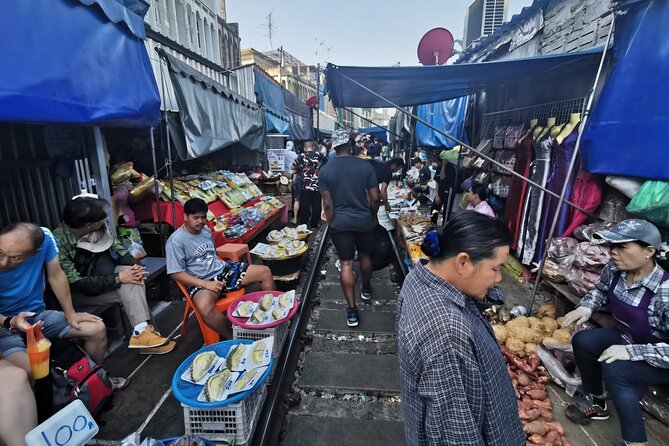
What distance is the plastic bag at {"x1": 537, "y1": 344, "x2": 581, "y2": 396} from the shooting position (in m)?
2.94

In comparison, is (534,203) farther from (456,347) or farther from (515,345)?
(456,347)

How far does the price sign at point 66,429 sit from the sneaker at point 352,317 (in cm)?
275

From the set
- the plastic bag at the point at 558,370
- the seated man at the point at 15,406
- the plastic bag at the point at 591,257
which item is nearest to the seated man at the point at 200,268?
the seated man at the point at 15,406

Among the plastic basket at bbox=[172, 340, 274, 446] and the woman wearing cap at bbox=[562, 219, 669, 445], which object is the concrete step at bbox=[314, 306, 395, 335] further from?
the woman wearing cap at bbox=[562, 219, 669, 445]

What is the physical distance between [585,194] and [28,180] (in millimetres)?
6258

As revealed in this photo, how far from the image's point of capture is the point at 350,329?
4184mm

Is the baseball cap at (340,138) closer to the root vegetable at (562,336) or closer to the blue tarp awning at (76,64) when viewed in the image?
the blue tarp awning at (76,64)

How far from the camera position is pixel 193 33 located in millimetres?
11180

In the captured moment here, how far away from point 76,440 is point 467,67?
175 inches

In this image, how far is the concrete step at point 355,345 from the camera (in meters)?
3.76

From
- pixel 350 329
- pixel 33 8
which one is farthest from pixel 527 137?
pixel 33 8

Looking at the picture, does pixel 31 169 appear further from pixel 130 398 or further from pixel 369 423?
pixel 369 423

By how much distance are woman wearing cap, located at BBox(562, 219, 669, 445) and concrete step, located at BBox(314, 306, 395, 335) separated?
1.96m

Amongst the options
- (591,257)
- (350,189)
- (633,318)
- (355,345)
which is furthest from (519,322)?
(350,189)
